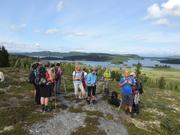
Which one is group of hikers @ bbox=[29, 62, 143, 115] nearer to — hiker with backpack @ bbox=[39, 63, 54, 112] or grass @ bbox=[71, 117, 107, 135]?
hiker with backpack @ bbox=[39, 63, 54, 112]

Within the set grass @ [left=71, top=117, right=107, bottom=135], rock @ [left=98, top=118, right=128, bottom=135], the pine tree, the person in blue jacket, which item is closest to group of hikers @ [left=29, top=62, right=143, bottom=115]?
the person in blue jacket

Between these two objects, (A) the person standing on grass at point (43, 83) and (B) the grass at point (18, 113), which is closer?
(B) the grass at point (18, 113)

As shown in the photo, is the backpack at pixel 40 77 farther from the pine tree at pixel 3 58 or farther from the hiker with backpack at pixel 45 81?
the pine tree at pixel 3 58

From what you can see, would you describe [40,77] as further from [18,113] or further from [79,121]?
[79,121]

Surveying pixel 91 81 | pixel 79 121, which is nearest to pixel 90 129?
pixel 79 121

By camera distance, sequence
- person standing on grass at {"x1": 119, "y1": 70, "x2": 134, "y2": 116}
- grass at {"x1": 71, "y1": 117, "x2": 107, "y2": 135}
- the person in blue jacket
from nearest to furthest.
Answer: grass at {"x1": 71, "y1": 117, "x2": 107, "y2": 135}
person standing on grass at {"x1": 119, "y1": 70, "x2": 134, "y2": 116}
the person in blue jacket

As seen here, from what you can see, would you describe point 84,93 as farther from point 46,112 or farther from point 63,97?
point 46,112

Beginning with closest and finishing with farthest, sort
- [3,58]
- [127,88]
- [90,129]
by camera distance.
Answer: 1. [90,129]
2. [127,88]
3. [3,58]

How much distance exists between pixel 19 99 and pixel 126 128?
11.2m

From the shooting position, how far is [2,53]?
9044 centimetres

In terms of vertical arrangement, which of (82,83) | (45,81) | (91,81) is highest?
(45,81)

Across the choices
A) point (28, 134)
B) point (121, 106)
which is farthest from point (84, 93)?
point (28, 134)

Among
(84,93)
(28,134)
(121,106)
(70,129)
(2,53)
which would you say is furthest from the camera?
(2,53)

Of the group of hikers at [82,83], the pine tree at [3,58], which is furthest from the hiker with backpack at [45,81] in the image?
the pine tree at [3,58]
